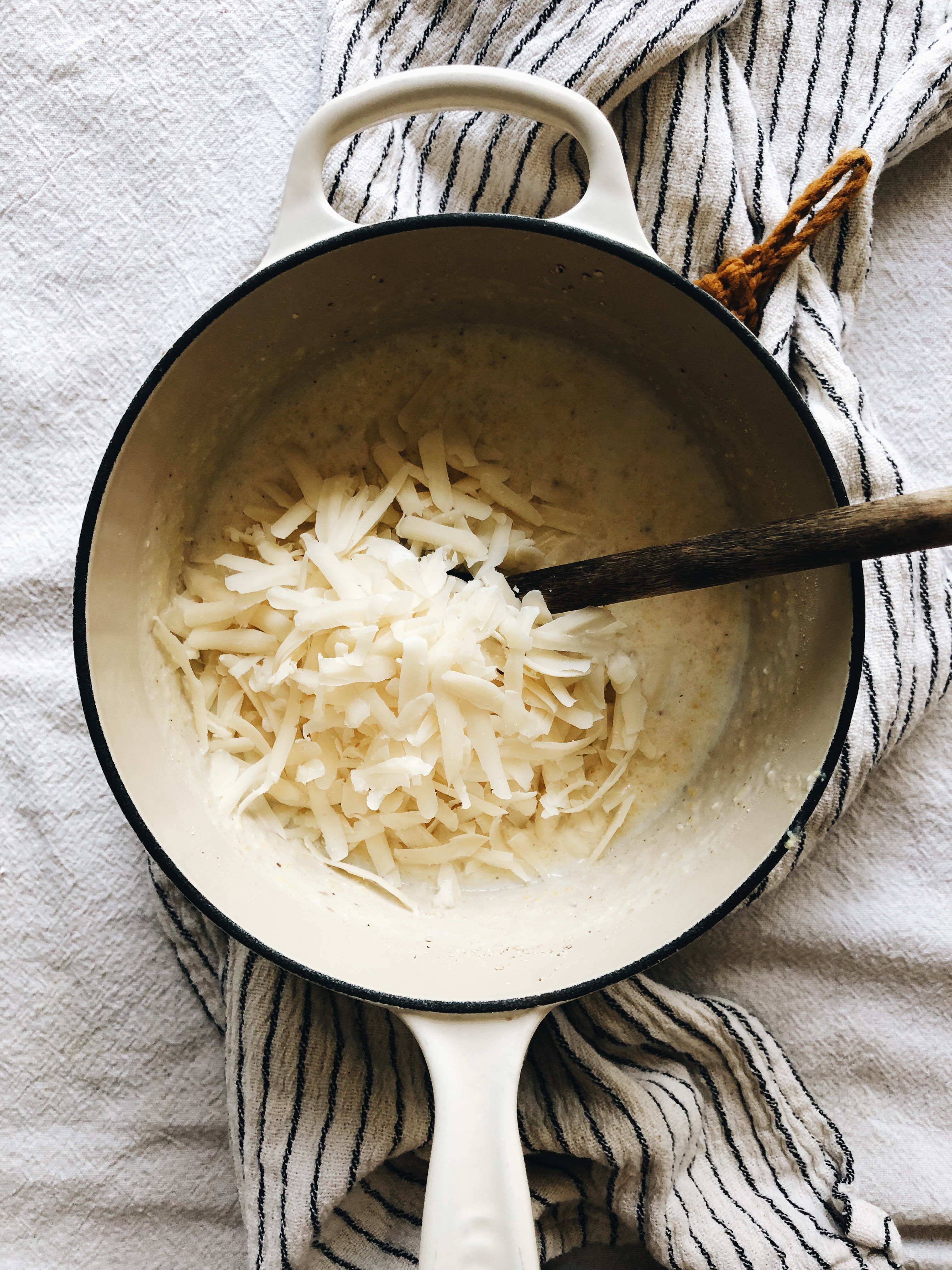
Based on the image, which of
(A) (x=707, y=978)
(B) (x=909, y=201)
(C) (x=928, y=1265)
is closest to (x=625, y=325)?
(B) (x=909, y=201)

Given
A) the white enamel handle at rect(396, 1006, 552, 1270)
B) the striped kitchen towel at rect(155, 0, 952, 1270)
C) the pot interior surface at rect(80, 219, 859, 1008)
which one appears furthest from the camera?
the striped kitchen towel at rect(155, 0, 952, 1270)

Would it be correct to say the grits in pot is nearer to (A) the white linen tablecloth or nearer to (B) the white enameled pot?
(B) the white enameled pot

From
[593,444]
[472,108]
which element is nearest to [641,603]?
[593,444]

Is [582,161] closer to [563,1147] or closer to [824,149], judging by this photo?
[824,149]

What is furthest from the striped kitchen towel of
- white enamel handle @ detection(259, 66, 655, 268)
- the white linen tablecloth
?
white enamel handle @ detection(259, 66, 655, 268)

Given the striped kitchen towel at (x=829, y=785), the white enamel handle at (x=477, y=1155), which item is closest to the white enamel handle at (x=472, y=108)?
the striped kitchen towel at (x=829, y=785)
